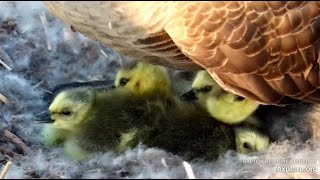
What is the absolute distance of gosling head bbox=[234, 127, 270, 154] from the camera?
237cm

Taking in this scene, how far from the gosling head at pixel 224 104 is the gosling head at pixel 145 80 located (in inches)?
4.7

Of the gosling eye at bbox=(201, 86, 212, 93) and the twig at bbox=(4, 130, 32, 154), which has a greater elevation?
the gosling eye at bbox=(201, 86, 212, 93)

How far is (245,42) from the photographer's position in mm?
2006

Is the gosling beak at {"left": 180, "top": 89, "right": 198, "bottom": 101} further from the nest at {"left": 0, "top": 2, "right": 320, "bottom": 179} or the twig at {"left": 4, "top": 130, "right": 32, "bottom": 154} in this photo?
the twig at {"left": 4, "top": 130, "right": 32, "bottom": 154}

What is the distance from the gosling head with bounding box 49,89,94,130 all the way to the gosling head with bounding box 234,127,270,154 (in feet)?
1.70

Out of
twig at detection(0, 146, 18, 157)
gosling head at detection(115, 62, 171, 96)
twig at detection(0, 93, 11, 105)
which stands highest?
gosling head at detection(115, 62, 171, 96)

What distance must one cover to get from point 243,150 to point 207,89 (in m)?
0.25

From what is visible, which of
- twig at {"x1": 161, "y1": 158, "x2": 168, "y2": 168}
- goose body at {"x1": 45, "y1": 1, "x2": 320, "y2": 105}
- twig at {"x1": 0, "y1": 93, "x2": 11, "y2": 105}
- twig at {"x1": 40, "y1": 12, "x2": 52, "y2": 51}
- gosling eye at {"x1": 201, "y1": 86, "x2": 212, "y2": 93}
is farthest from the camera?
twig at {"x1": 40, "y1": 12, "x2": 52, "y2": 51}

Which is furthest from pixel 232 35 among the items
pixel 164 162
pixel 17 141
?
pixel 17 141

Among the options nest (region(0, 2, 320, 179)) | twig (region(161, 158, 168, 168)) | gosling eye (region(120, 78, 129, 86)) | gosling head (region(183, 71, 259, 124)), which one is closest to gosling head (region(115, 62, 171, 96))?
gosling eye (region(120, 78, 129, 86))

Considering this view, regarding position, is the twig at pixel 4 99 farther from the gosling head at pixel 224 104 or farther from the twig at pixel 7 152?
the gosling head at pixel 224 104

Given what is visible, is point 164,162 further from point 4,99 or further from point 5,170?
point 4,99

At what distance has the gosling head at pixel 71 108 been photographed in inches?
93.1

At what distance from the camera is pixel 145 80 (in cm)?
248
